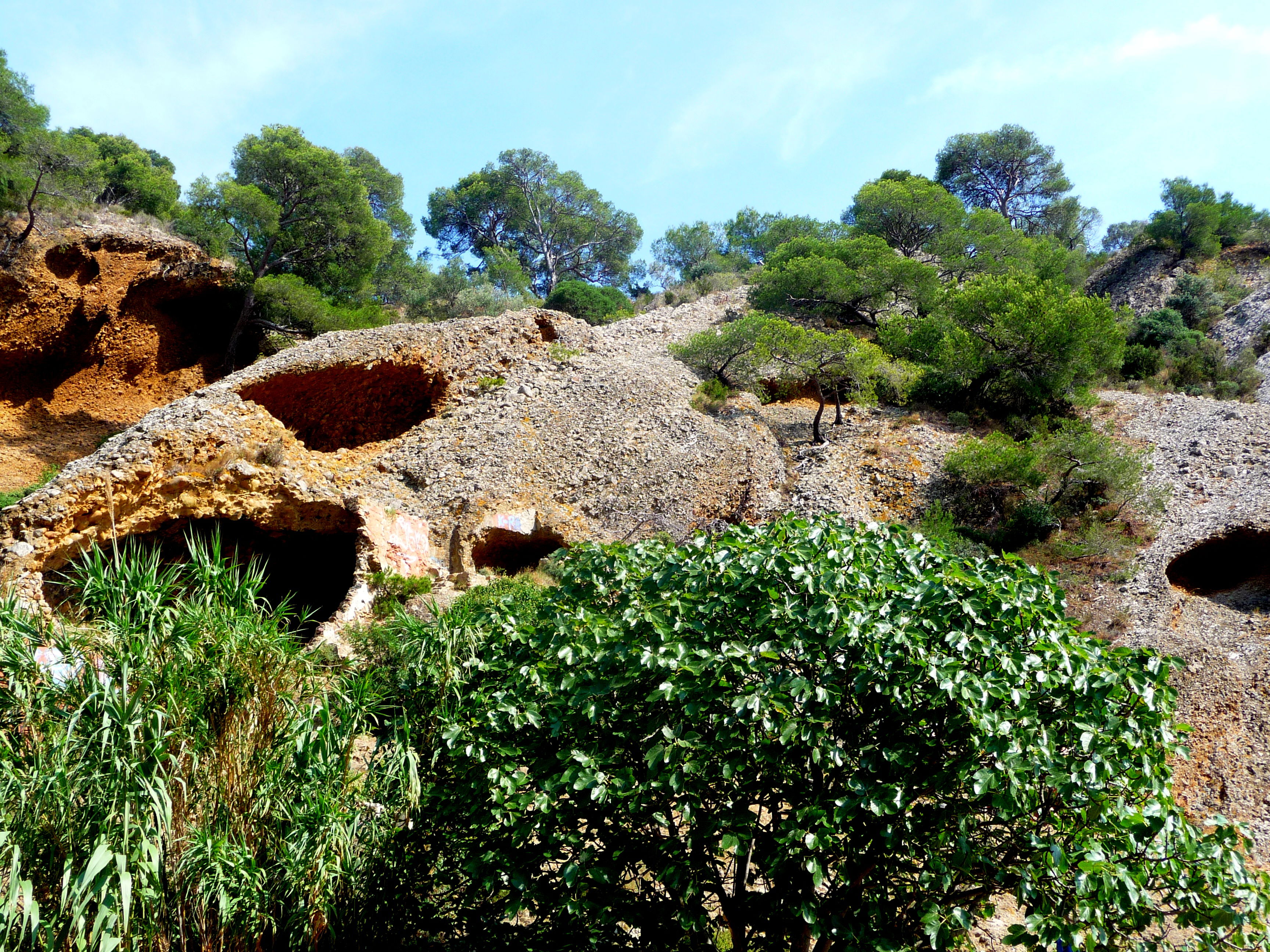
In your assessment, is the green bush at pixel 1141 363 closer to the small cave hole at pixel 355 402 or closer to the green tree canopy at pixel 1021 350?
the green tree canopy at pixel 1021 350

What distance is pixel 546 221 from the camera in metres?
43.8

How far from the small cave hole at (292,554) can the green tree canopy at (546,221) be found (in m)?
29.5

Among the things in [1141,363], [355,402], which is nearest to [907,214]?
[1141,363]

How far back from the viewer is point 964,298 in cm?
2123

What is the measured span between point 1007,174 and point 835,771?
45344 millimetres

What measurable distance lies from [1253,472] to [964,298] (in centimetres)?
813

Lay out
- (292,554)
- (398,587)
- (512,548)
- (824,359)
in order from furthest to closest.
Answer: (824,359)
(292,554)
(512,548)
(398,587)

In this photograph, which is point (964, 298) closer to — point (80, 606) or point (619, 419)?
point (619, 419)

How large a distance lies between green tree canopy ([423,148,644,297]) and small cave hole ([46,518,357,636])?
29.5 metres

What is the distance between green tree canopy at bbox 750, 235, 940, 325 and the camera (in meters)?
25.7

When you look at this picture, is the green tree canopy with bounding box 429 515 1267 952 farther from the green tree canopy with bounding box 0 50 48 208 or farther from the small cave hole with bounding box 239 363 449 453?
the green tree canopy with bounding box 0 50 48 208

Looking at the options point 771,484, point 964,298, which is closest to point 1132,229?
point 964,298

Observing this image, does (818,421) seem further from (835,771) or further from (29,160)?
(29,160)

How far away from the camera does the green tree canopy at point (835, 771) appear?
15.1ft
